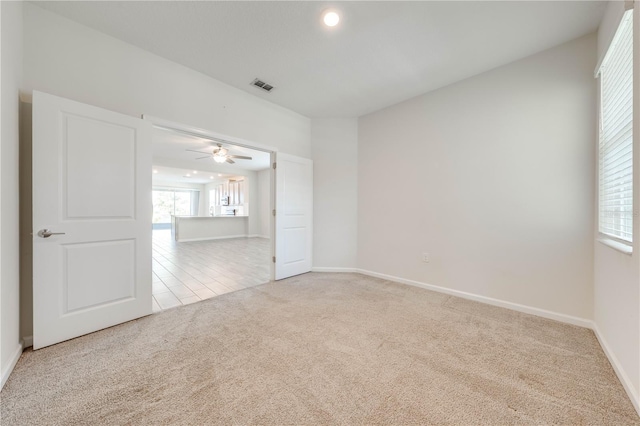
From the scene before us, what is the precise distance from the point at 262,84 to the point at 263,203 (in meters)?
6.84

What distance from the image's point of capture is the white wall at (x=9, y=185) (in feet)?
4.91

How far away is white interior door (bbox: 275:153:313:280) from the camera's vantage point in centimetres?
370

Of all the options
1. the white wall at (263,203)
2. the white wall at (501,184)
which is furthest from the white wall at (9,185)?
the white wall at (263,203)

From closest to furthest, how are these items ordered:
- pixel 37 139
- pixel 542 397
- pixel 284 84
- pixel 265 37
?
pixel 542 397
pixel 37 139
pixel 265 37
pixel 284 84

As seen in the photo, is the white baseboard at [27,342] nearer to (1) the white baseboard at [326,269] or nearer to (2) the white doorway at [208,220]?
(2) the white doorway at [208,220]

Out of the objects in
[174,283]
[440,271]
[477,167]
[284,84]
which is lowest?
[174,283]

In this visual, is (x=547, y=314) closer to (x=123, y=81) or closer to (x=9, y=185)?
(x=9, y=185)

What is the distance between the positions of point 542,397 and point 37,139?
3.87 meters

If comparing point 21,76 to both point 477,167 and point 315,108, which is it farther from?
point 477,167

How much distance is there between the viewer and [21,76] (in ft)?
6.01

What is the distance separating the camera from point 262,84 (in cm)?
308

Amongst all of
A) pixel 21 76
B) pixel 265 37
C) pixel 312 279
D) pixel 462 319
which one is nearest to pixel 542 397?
pixel 462 319

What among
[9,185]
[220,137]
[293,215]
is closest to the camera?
[9,185]

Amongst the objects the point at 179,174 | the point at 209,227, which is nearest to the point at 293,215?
the point at 209,227
